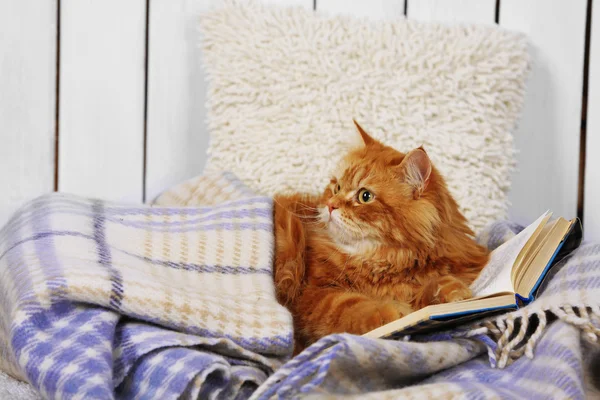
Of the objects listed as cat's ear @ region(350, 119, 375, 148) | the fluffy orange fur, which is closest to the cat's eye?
the fluffy orange fur

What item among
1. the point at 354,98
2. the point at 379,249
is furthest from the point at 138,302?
the point at 354,98

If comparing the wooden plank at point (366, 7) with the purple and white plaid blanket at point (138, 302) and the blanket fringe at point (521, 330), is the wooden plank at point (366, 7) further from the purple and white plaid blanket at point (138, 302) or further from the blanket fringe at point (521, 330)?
the blanket fringe at point (521, 330)

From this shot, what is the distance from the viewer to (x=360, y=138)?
51.8 inches

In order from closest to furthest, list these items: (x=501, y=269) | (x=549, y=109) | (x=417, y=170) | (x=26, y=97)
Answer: (x=501, y=269) < (x=417, y=170) < (x=26, y=97) < (x=549, y=109)

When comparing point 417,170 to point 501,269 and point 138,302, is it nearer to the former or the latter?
point 501,269

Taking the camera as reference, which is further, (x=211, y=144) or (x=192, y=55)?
(x=192, y=55)

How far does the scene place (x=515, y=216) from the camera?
1836 millimetres

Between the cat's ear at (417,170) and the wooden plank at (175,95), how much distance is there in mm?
806

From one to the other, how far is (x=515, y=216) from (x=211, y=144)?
92 centimetres

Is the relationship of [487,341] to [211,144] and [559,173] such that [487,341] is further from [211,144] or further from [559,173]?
[559,173]

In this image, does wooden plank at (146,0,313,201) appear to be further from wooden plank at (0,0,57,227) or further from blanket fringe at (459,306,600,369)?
blanket fringe at (459,306,600,369)

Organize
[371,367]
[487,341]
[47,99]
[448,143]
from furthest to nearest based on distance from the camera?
[47,99]
[448,143]
[487,341]
[371,367]

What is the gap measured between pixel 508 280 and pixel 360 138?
50 centimetres

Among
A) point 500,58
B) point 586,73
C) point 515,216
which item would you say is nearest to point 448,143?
point 500,58
